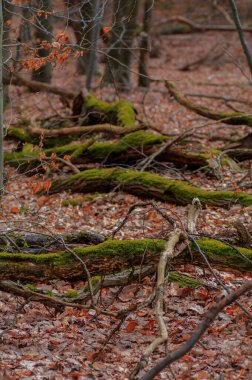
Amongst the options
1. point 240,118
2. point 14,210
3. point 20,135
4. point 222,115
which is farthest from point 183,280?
point 20,135

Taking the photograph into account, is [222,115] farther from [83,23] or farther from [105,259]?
[105,259]

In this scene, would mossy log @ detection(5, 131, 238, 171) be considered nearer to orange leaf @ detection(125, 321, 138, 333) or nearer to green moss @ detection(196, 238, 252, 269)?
green moss @ detection(196, 238, 252, 269)

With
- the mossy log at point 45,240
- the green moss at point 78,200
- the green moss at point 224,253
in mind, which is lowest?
the green moss at point 78,200

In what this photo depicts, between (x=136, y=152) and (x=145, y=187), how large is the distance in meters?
1.38

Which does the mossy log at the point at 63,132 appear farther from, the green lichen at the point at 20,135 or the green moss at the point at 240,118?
the green moss at the point at 240,118

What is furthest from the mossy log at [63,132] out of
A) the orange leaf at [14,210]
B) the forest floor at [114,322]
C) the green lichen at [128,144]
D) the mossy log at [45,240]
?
the mossy log at [45,240]

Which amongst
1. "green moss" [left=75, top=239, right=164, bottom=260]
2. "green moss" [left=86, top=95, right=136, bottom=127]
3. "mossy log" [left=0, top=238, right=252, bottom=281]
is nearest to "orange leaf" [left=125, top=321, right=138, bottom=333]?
"mossy log" [left=0, top=238, right=252, bottom=281]

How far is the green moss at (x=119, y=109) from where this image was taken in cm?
1124

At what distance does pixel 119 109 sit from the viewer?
11.6m

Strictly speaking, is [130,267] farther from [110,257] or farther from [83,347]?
[83,347]

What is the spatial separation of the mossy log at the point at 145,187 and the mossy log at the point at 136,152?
0.77m

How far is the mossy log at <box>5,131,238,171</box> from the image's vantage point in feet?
32.2

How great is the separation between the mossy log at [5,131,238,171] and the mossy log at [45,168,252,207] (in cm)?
77

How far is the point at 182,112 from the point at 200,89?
373cm
